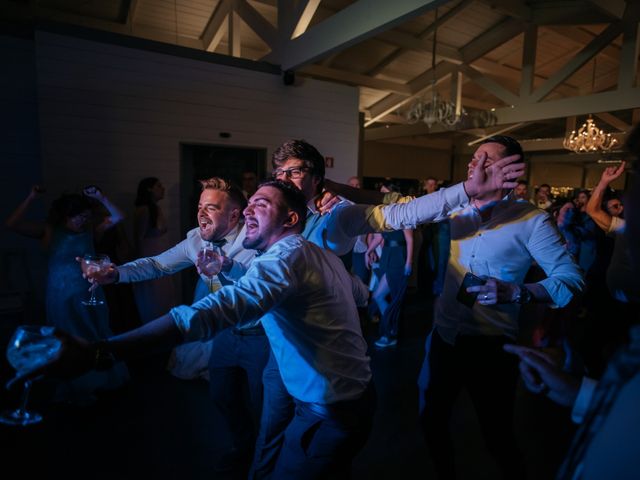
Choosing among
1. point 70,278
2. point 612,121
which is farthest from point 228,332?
point 612,121

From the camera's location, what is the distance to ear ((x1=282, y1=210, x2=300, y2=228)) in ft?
5.23

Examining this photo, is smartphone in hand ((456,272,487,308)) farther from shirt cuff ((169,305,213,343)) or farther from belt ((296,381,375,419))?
shirt cuff ((169,305,213,343))

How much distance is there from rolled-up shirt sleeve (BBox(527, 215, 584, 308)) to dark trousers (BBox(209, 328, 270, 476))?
140cm

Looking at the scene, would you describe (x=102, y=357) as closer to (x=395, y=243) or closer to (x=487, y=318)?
(x=487, y=318)

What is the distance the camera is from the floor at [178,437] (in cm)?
236

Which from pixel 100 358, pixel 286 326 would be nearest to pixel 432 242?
pixel 286 326

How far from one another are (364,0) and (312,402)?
437 cm

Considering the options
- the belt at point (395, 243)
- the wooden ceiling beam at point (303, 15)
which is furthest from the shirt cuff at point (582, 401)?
the wooden ceiling beam at point (303, 15)

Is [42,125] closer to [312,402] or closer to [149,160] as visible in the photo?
[149,160]

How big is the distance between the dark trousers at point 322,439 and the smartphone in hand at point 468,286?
1.87 ft

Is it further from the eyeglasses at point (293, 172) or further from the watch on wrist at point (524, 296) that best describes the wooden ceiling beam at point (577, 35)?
the watch on wrist at point (524, 296)

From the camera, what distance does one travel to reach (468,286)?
1512 millimetres

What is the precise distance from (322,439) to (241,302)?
67 cm

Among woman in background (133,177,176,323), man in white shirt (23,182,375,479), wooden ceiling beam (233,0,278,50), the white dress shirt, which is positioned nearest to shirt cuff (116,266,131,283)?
man in white shirt (23,182,375,479)
